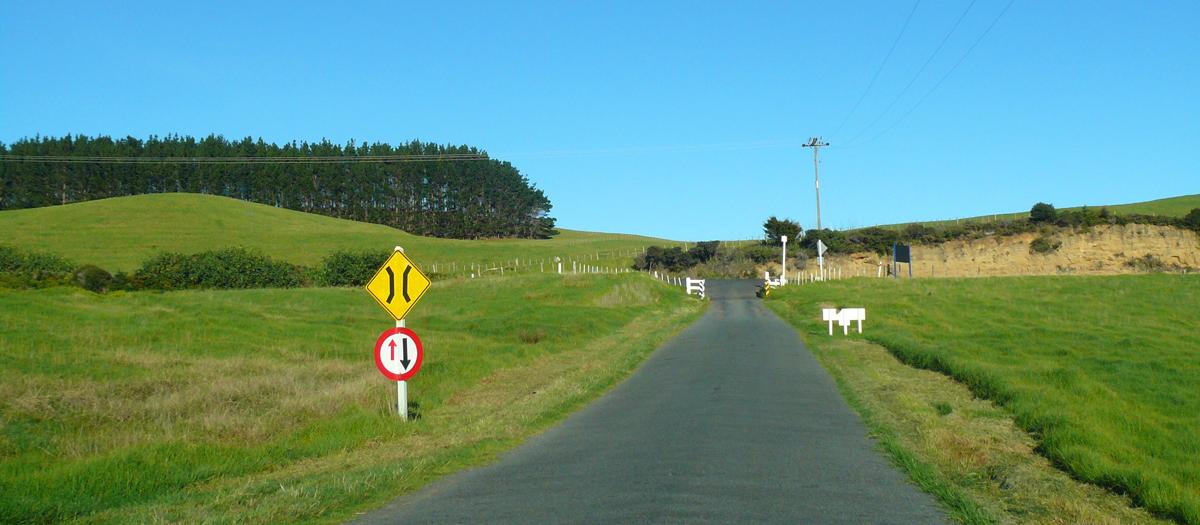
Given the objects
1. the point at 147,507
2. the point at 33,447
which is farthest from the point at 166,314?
the point at 147,507

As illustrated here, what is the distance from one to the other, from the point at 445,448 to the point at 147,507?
396 cm

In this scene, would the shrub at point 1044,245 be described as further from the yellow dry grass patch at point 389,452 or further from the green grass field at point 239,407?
the yellow dry grass patch at point 389,452

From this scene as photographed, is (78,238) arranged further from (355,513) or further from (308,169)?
(355,513)

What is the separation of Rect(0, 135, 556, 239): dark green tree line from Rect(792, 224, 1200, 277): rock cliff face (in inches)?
2594

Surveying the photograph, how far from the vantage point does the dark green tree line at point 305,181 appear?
12800 cm

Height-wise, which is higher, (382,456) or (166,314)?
(166,314)

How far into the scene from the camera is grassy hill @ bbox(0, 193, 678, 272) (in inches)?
3270

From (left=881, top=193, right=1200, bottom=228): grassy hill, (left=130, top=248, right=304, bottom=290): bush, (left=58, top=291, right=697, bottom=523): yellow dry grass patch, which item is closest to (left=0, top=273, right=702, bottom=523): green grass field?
(left=58, top=291, right=697, bottom=523): yellow dry grass patch

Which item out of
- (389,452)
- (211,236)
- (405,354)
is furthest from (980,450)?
(211,236)

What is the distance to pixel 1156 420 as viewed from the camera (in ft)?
46.1

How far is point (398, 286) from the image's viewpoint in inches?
596

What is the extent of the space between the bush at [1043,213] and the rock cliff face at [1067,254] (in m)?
3.40

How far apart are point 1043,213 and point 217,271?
66.0 m

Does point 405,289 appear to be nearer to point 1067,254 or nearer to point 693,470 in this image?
point 693,470
